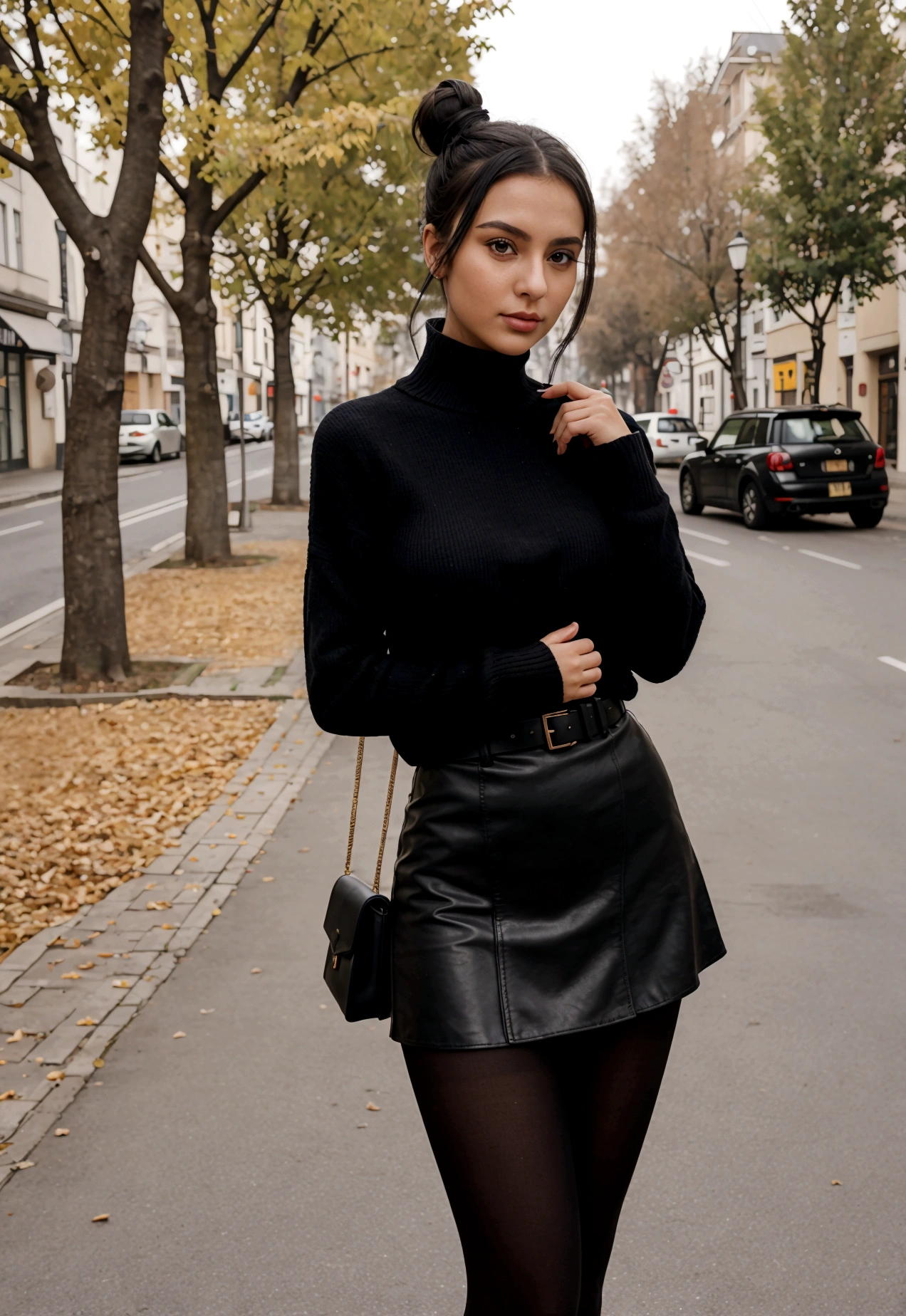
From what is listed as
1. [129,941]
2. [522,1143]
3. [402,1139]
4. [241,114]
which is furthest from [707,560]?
[522,1143]

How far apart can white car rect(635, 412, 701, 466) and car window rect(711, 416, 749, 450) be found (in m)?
16.4

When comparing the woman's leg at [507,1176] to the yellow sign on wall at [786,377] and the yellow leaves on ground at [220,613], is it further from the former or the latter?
the yellow sign on wall at [786,377]

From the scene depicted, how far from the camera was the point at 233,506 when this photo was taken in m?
25.0

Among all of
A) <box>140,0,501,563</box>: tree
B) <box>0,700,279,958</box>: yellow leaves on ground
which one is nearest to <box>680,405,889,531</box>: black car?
<box>140,0,501,563</box>: tree

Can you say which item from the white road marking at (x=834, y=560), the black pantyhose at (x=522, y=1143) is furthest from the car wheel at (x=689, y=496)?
the black pantyhose at (x=522, y=1143)

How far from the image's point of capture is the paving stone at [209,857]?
5484 millimetres

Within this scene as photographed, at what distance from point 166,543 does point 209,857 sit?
1434 centimetres

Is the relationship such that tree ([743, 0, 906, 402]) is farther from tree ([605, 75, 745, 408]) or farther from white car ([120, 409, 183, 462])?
white car ([120, 409, 183, 462])

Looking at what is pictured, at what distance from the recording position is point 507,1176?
67.9 inches

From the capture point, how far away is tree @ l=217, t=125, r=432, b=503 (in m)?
19.4

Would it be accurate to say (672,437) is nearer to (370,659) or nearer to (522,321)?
(522,321)

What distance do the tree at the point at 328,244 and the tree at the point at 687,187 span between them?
15.3 meters

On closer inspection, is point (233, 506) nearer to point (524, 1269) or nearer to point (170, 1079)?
point (170, 1079)

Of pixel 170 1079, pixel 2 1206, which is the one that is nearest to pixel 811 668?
pixel 170 1079
